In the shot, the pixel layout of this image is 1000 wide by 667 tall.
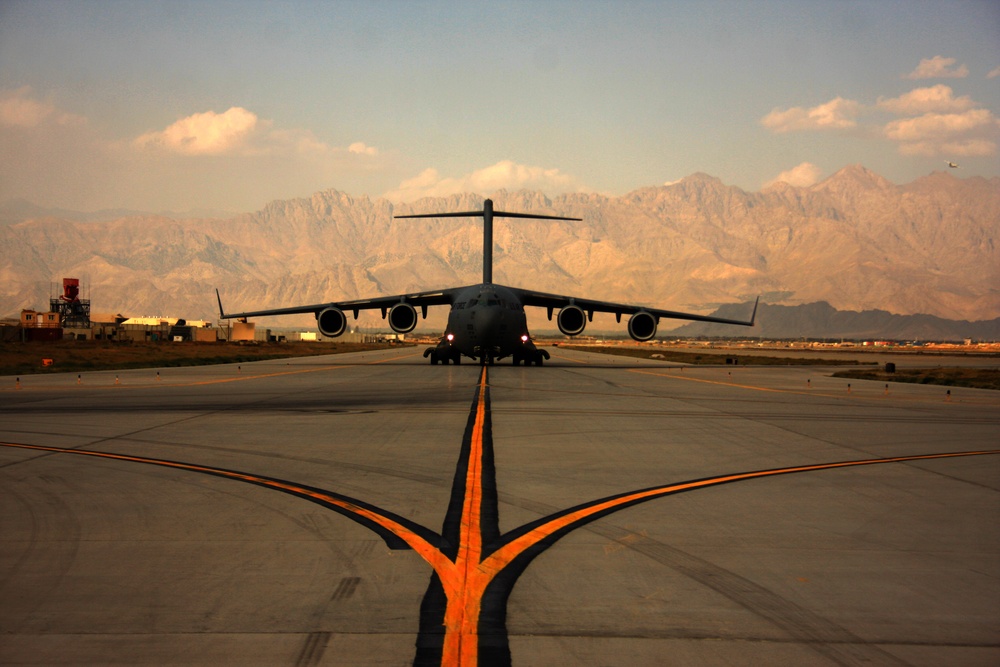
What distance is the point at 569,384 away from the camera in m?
28.8

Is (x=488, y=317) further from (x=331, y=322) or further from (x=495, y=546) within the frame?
(x=495, y=546)

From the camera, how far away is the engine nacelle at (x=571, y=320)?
39906 millimetres

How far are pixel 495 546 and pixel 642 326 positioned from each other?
34741 millimetres

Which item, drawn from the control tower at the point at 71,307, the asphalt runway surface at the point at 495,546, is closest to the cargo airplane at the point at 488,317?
the asphalt runway surface at the point at 495,546

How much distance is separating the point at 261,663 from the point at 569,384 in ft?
80.8

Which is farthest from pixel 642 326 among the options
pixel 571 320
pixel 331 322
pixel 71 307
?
pixel 71 307

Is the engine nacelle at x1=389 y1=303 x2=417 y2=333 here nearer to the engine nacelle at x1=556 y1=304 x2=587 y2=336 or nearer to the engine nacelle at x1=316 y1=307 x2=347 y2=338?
the engine nacelle at x1=316 y1=307 x2=347 y2=338

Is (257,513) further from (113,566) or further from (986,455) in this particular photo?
(986,455)

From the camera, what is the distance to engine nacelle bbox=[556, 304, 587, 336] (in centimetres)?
3991

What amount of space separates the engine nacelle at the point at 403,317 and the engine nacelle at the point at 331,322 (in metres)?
2.26

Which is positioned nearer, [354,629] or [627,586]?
[354,629]

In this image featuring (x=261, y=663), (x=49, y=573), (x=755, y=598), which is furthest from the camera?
(x=49, y=573)

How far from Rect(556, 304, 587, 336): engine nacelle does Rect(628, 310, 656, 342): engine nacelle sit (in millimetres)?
2215

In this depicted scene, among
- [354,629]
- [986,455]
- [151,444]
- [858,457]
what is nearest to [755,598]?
[354,629]
